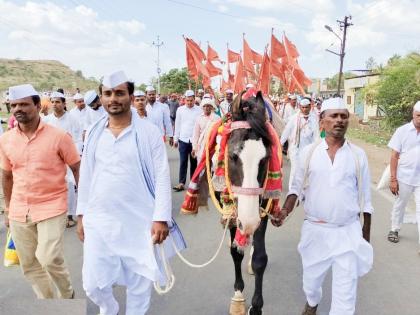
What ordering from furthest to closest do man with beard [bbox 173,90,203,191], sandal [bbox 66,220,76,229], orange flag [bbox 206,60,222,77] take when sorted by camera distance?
orange flag [bbox 206,60,222,77]
man with beard [bbox 173,90,203,191]
sandal [bbox 66,220,76,229]

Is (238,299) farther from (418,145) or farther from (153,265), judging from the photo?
(418,145)

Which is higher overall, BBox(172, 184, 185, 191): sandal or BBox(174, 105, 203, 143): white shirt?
BBox(174, 105, 203, 143): white shirt

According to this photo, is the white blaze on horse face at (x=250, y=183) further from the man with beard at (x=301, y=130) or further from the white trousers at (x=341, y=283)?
the man with beard at (x=301, y=130)

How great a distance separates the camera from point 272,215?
3.74 metres

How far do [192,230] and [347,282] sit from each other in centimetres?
321

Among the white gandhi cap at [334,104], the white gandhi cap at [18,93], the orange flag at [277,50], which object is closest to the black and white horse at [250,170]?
the white gandhi cap at [334,104]

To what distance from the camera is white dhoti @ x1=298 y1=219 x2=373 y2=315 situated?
3260 millimetres

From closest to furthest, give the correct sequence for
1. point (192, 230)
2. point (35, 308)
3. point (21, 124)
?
point (35, 308)
point (21, 124)
point (192, 230)

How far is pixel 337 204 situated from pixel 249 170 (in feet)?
2.49

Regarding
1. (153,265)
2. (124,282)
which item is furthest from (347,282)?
(124,282)

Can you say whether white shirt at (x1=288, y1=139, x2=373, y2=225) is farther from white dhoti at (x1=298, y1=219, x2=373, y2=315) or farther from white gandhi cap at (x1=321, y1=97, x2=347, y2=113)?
white gandhi cap at (x1=321, y1=97, x2=347, y2=113)

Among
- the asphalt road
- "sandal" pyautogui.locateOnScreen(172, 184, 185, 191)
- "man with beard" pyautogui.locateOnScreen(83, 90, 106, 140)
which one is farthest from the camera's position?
"sandal" pyautogui.locateOnScreen(172, 184, 185, 191)

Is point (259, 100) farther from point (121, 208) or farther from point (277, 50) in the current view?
point (277, 50)

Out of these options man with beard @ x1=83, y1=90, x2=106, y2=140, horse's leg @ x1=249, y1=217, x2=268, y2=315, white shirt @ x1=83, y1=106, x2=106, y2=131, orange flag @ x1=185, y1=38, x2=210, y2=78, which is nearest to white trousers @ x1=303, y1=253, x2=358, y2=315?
horse's leg @ x1=249, y1=217, x2=268, y2=315
